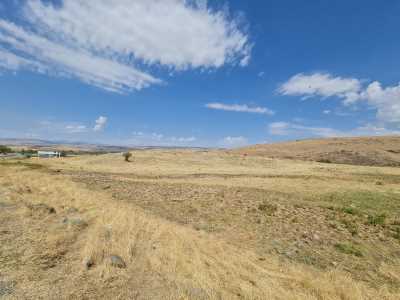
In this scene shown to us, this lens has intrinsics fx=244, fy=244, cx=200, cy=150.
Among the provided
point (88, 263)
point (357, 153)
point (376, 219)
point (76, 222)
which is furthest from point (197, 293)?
point (357, 153)

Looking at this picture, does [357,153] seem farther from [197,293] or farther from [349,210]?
[197,293]

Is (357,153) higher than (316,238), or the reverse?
(357,153)

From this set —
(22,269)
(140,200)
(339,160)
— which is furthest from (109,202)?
(339,160)

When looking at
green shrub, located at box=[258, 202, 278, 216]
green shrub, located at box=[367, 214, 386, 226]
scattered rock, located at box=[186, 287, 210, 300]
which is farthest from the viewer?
green shrub, located at box=[258, 202, 278, 216]

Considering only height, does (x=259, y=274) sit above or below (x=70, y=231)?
below

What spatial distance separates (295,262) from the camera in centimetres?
694

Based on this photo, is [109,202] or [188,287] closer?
[188,287]

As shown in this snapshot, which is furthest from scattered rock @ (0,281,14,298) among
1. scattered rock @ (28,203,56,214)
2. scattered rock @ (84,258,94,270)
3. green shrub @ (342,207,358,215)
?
green shrub @ (342,207,358,215)

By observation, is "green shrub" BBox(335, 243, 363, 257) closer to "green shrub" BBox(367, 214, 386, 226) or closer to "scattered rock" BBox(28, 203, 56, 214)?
"green shrub" BBox(367, 214, 386, 226)

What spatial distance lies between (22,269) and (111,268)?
1888 mm

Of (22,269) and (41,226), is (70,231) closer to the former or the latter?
(41,226)

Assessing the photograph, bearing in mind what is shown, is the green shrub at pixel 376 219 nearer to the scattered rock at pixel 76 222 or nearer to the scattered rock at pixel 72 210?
the scattered rock at pixel 76 222

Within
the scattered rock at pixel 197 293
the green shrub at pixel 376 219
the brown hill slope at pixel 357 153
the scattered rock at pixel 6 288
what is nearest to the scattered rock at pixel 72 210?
the scattered rock at pixel 6 288

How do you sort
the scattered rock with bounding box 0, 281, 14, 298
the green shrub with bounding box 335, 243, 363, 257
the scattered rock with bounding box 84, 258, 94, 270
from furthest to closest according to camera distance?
the green shrub with bounding box 335, 243, 363, 257
the scattered rock with bounding box 84, 258, 94, 270
the scattered rock with bounding box 0, 281, 14, 298
